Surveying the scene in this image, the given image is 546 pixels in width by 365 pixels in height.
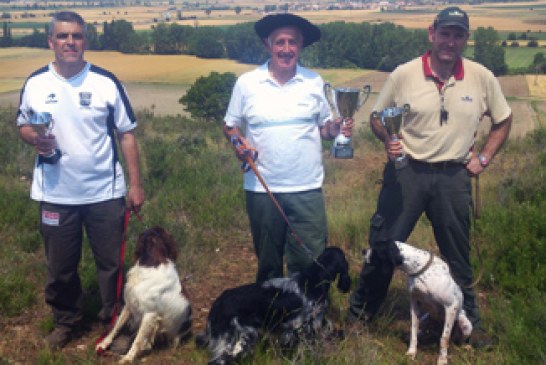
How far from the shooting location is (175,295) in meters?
3.78

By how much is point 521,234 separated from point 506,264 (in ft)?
1.43

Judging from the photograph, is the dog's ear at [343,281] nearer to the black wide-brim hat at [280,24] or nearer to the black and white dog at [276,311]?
the black and white dog at [276,311]

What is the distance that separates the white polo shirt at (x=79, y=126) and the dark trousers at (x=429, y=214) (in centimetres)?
183

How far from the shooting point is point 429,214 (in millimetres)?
3910

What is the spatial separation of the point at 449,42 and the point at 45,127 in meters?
2.50

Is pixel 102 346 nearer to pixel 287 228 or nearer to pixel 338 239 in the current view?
pixel 287 228

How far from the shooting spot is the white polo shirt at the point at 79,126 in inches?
138

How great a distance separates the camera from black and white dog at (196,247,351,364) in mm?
3492

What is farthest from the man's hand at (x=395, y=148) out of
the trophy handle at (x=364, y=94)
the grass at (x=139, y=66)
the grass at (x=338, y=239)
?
the grass at (x=139, y=66)

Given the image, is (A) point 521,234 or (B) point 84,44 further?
(A) point 521,234

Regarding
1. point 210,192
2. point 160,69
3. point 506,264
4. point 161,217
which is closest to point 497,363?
point 506,264

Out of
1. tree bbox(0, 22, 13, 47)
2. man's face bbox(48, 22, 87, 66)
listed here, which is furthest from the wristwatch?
tree bbox(0, 22, 13, 47)

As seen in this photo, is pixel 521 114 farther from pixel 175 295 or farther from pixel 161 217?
pixel 175 295

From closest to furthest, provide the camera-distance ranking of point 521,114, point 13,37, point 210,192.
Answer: point 210,192, point 521,114, point 13,37
